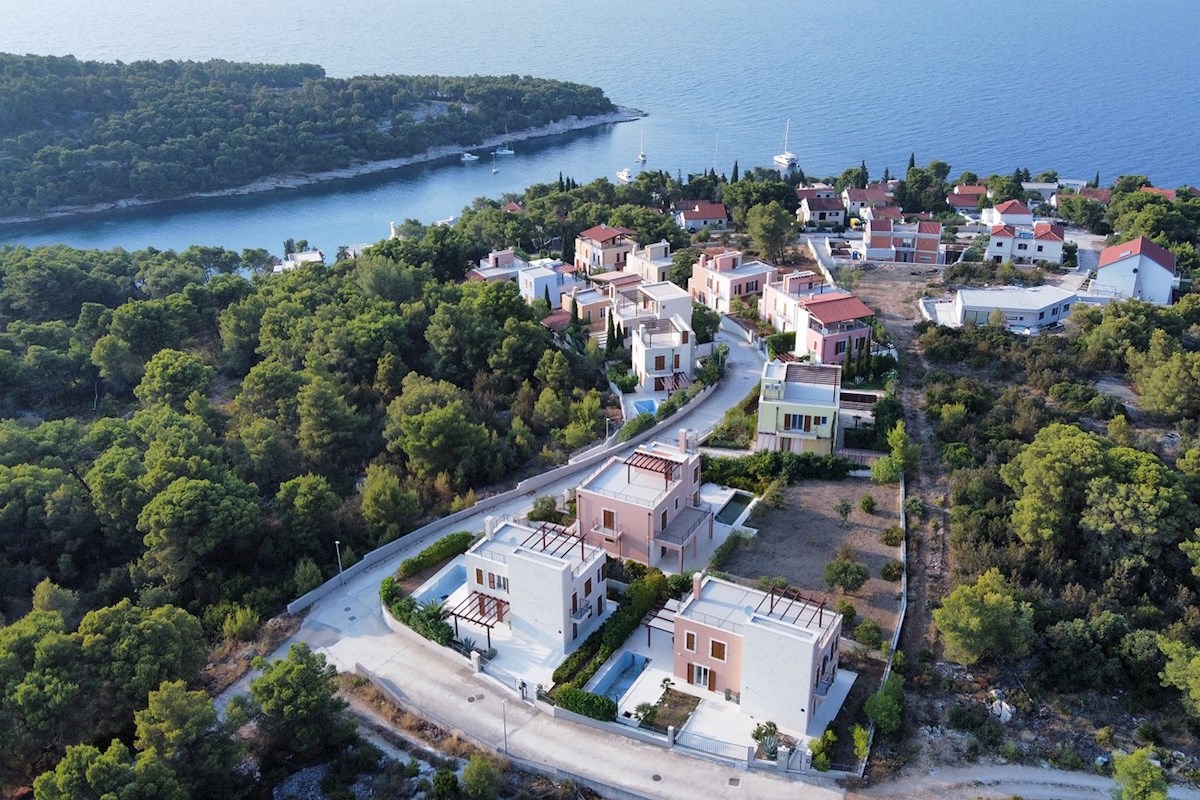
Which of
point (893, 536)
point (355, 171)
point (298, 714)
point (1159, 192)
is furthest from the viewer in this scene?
point (355, 171)

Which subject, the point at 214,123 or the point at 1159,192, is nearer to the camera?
the point at 1159,192

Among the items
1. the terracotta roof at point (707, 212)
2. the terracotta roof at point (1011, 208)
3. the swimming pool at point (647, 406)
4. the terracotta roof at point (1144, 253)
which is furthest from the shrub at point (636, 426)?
the terracotta roof at point (1011, 208)

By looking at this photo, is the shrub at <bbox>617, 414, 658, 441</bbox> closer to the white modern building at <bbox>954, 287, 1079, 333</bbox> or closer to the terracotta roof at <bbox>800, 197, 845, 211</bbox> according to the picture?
the white modern building at <bbox>954, 287, 1079, 333</bbox>

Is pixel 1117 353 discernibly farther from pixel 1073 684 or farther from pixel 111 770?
pixel 111 770

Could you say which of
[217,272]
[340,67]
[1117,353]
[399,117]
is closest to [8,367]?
[217,272]

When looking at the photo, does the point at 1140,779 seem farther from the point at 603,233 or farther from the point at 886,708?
the point at 603,233

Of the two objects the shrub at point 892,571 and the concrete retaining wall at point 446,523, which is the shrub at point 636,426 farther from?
the shrub at point 892,571

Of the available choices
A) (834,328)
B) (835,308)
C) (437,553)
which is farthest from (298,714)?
(835,308)
